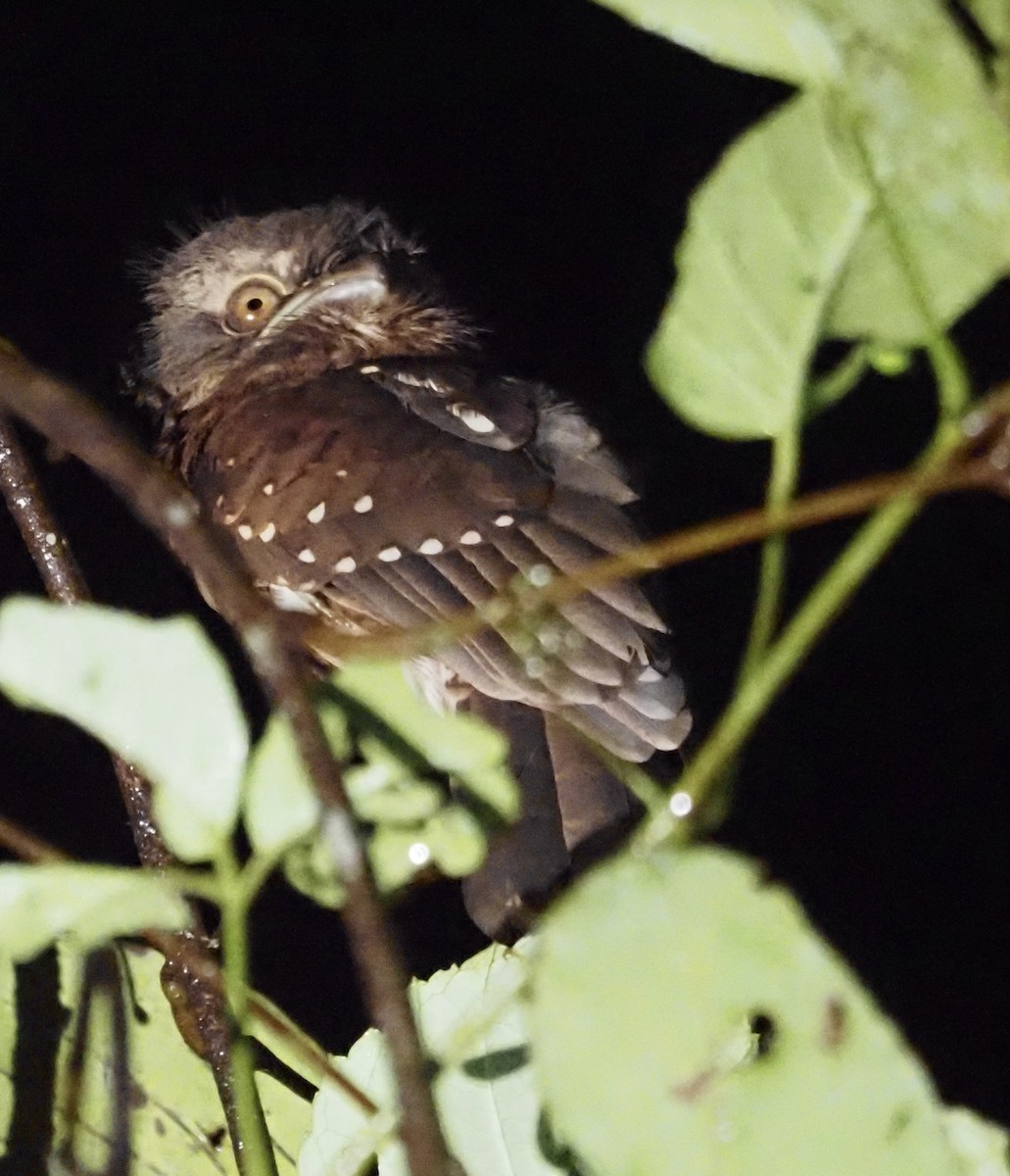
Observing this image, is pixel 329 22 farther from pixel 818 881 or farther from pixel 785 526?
pixel 785 526

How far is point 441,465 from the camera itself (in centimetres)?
140

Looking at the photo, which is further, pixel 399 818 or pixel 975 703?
pixel 975 703

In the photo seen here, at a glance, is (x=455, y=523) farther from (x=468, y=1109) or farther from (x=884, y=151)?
(x=884, y=151)

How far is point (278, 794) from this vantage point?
0.34 meters

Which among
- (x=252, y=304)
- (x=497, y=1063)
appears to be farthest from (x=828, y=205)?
(x=252, y=304)

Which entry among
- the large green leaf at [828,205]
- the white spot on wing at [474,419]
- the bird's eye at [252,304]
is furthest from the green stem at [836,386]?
the bird's eye at [252,304]

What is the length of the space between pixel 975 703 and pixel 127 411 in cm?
128

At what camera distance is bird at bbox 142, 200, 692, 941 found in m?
1.18

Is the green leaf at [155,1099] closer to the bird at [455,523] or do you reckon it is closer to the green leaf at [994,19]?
the bird at [455,523]

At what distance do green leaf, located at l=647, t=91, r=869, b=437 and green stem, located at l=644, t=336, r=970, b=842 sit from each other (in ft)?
0.11

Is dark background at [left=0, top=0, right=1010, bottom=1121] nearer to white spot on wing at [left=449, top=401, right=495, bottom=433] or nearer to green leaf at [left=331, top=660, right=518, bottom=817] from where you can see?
white spot on wing at [left=449, top=401, right=495, bottom=433]

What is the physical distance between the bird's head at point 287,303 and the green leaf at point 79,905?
5.34 feet

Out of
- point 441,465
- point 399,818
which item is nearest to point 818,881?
point 441,465

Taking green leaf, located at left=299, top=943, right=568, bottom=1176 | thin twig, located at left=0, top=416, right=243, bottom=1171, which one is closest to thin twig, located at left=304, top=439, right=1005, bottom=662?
green leaf, located at left=299, top=943, right=568, bottom=1176
